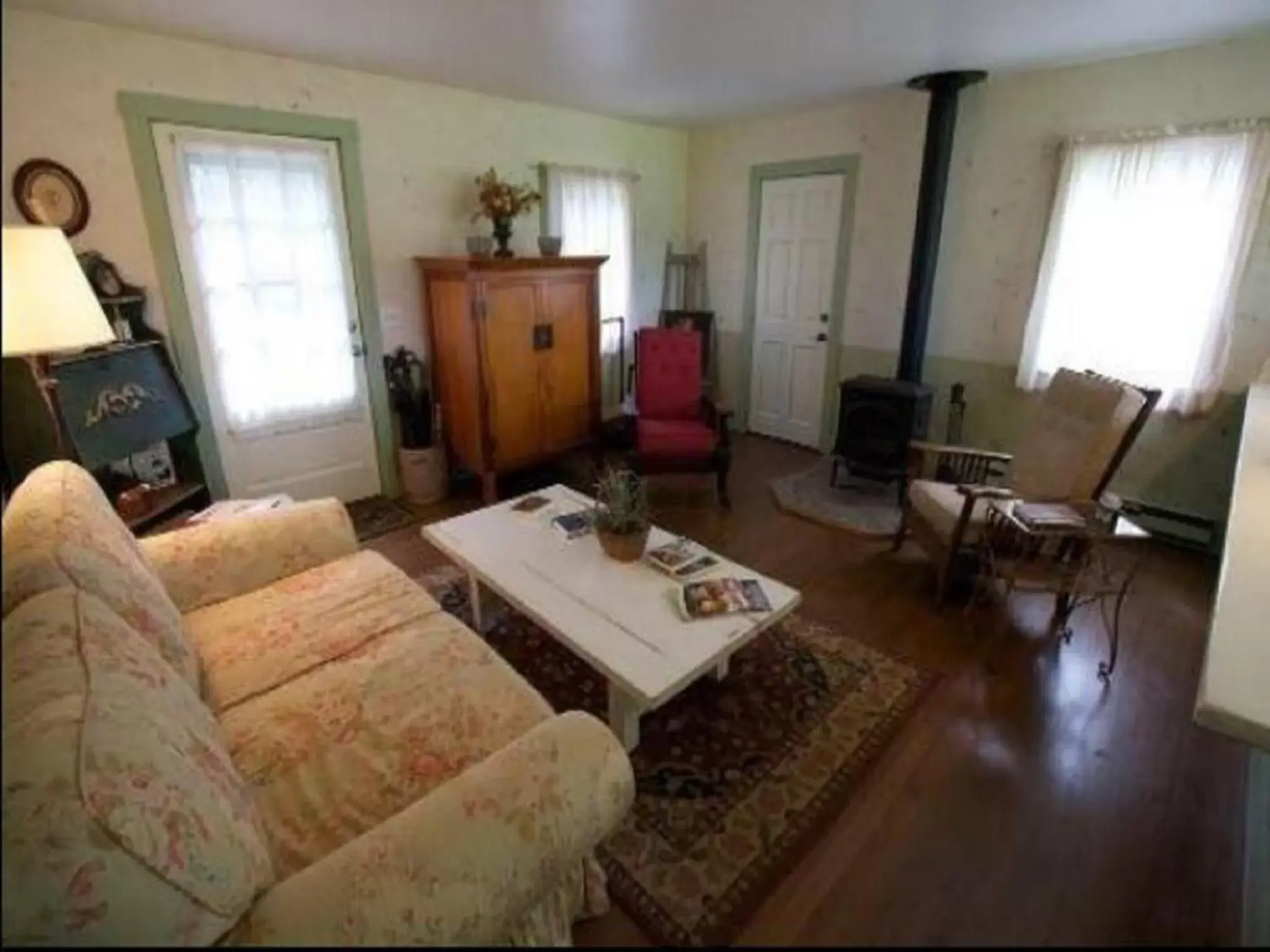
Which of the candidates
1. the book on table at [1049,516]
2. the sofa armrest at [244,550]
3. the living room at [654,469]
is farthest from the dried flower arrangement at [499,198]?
the book on table at [1049,516]

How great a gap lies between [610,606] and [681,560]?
13.6 inches

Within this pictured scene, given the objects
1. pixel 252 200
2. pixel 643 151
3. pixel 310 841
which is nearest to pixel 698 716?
pixel 310 841

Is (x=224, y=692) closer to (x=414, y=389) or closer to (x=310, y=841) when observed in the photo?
(x=310, y=841)

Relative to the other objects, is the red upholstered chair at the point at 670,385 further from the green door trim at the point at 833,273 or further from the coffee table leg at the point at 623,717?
the coffee table leg at the point at 623,717

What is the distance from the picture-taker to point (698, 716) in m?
1.99

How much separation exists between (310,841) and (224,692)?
557mm

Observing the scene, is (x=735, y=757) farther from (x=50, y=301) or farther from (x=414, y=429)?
(x=414, y=429)

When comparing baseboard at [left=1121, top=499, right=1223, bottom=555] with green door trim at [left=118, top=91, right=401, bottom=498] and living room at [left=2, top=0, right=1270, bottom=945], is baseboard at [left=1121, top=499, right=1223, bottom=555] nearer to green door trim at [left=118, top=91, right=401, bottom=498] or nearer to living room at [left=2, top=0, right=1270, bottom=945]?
living room at [left=2, top=0, right=1270, bottom=945]

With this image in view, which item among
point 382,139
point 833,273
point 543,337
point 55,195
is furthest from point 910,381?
point 55,195

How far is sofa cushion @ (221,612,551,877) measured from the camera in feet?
3.97

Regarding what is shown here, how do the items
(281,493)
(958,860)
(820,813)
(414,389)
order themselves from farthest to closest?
1. (414,389)
2. (281,493)
3. (820,813)
4. (958,860)

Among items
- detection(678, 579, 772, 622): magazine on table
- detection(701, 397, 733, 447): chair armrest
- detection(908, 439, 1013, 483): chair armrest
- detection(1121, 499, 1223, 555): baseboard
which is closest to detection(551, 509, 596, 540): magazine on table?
detection(678, 579, 772, 622): magazine on table

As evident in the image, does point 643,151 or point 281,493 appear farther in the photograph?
point 643,151

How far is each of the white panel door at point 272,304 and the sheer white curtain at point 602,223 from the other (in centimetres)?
142
